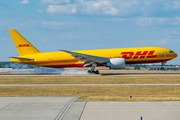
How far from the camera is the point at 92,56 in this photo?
43875 mm

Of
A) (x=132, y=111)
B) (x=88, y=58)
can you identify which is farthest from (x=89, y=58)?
(x=132, y=111)

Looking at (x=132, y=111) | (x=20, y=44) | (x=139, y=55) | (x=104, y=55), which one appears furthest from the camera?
(x=20, y=44)

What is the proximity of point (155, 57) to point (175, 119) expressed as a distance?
3590 centimetres

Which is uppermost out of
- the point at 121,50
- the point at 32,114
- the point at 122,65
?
the point at 121,50

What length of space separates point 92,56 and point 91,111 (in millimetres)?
31189

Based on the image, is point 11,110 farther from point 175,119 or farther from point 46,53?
Result: point 46,53

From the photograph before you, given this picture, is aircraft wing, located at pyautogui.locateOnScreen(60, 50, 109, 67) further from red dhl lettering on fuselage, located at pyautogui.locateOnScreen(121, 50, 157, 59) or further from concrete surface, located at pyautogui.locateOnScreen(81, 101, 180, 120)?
concrete surface, located at pyautogui.locateOnScreen(81, 101, 180, 120)

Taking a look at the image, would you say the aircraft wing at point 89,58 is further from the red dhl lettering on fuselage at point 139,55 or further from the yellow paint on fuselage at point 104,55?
the red dhl lettering on fuselage at point 139,55

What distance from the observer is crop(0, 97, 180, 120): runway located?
11.7 metres

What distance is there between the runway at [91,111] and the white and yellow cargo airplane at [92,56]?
29.1 m

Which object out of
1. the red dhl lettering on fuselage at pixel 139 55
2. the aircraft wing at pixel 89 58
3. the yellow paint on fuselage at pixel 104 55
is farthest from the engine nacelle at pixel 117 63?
the yellow paint on fuselage at pixel 104 55

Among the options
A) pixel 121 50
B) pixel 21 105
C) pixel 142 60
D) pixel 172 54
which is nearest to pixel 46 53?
pixel 121 50

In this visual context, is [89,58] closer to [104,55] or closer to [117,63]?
[104,55]

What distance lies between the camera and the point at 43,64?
164ft
